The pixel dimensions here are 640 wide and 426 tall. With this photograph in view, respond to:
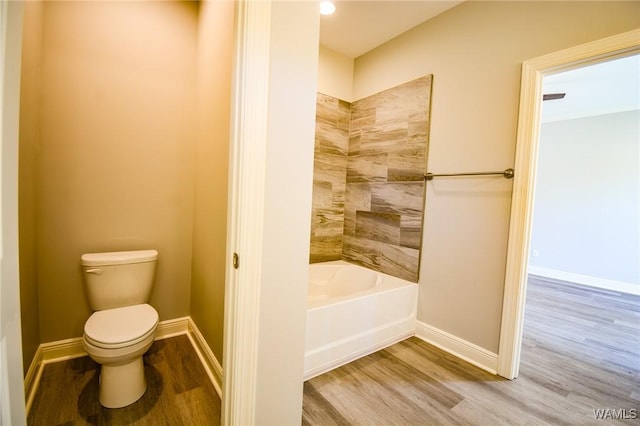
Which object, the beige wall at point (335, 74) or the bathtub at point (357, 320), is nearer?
the bathtub at point (357, 320)

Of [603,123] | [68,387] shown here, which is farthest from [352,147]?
[603,123]

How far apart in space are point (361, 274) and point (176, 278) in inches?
63.3

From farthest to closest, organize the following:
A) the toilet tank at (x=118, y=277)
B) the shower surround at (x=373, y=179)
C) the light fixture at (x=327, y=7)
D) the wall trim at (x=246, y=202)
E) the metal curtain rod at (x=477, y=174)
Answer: the shower surround at (x=373, y=179) → the light fixture at (x=327, y=7) → the metal curtain rod at (x=477, y=174) → the toilet tank at (x=118, y=277) → the wall trim at (x=246, y=202)

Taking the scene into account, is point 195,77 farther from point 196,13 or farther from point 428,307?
point 428,307

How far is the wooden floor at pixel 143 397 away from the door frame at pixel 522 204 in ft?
5.88

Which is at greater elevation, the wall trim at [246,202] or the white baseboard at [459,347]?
the wall trim at [246,202]

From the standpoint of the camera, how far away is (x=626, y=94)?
3289mm

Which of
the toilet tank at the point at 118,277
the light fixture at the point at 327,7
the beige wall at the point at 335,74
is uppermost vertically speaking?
the light fixture at the point at 327,7

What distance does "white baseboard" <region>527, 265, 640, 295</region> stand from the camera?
3686 millimetres

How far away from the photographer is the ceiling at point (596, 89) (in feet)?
8.73

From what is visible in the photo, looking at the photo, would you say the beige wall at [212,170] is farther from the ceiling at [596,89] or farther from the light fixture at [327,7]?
the ceiling at [596,89]

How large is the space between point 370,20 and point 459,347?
270 centimetres

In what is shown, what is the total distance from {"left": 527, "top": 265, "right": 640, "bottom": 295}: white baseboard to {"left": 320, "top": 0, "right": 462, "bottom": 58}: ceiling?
4.43 meters

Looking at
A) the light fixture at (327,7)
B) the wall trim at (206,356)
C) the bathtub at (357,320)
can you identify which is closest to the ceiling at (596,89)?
the light fixture at (327,7)
